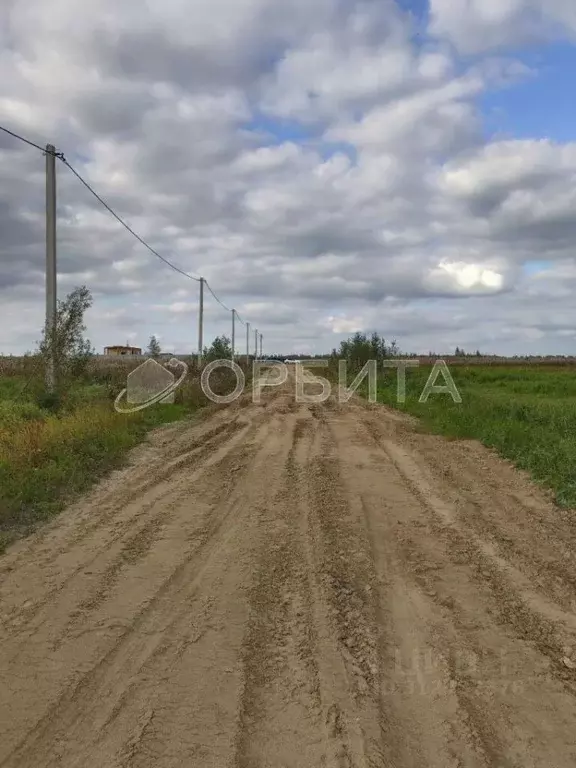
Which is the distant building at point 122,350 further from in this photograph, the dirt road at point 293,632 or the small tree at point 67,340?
the dirt road at point 293,632

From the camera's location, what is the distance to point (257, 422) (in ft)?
48.6

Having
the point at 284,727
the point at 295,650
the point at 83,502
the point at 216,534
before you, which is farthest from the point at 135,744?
the point at 83,502

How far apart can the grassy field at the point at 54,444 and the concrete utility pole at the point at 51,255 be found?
93 centimetres

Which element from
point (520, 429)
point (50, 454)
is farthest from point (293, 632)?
point (520, 429)

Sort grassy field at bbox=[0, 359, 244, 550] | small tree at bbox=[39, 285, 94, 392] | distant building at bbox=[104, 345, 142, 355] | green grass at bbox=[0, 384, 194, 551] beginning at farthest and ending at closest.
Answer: distant building at bbox=[104, 345, 142, 355] → small tree at bbox=[39, 285, 94, 392] → grassy field at bbox=[0, 359, 244, 550] → green grass at bbox=[0, 384, 194, 551]

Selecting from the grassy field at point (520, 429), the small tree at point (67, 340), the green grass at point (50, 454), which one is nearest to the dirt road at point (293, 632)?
the green grass at point (50, 454)

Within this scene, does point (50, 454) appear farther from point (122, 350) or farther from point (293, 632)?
point (122, 350)

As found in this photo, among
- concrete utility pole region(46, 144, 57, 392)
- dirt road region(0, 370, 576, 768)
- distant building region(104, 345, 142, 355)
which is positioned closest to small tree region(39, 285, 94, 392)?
concrete utility pole region(46, 144, 57, 392)

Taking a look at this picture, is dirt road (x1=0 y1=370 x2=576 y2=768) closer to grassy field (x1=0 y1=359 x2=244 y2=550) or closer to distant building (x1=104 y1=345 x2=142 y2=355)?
grassy field (x1=0 y1=359 x2=244 y2=550)

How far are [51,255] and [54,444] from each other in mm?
6130

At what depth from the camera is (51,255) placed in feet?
45.0

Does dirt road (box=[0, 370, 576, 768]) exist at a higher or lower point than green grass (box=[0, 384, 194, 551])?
lower

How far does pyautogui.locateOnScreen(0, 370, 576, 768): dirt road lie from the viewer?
280 cm

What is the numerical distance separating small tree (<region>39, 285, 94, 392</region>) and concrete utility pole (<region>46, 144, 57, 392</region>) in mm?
23
